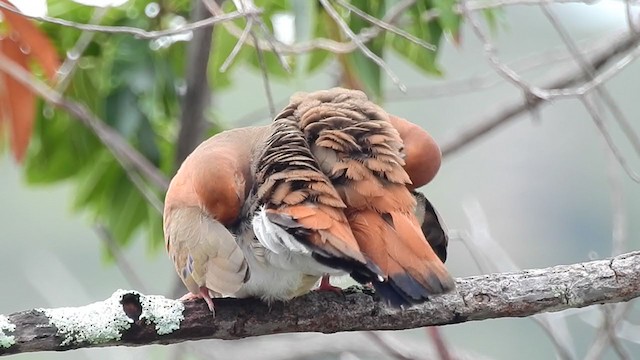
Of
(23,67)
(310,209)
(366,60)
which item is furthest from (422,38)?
(310,209)

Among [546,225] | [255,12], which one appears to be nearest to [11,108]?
[255,12]

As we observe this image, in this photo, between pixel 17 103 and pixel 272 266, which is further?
pixel 17 103

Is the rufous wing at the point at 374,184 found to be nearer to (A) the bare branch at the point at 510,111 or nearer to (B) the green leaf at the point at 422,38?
(B) the green leaf at the point at 422,38

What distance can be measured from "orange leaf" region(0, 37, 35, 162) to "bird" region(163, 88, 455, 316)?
0.66 m

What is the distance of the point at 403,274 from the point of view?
193cm

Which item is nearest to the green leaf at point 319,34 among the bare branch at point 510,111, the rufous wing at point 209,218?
the bare branch at point 510,111

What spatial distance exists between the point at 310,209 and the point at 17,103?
125 centimetres

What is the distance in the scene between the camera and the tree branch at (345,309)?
6.70 ft

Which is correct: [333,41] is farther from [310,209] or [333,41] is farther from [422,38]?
[310,209]

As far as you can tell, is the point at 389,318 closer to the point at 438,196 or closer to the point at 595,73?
the point at 595,73

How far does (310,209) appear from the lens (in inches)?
78.7

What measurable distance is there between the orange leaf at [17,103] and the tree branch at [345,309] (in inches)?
35.2

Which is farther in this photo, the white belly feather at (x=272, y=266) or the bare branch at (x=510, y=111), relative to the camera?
the bare branch at (x=510, y=111)

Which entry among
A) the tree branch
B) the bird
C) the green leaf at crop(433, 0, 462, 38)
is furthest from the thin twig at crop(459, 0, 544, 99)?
the tree branch
